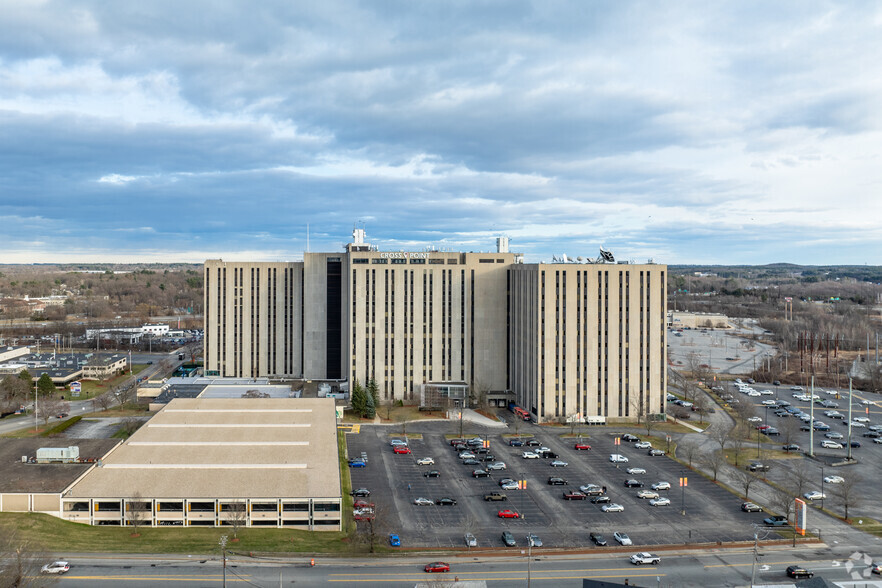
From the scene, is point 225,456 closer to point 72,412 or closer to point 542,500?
point 542,500

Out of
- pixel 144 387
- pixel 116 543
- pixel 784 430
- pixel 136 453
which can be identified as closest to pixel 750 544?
pixel 784 430

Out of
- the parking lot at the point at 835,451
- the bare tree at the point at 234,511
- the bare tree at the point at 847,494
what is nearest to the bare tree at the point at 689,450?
the parking lot at the point at 835,451

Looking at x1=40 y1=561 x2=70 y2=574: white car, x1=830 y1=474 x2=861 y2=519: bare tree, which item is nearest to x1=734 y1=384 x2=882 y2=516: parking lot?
x1=830 y1=474 x2=861 y2=519: bare tree

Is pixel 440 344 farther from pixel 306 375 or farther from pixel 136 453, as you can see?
pixel 136 453

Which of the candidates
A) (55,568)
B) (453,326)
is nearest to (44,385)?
(55,568)

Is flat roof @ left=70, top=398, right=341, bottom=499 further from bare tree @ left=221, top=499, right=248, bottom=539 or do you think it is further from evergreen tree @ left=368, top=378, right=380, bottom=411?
evergreen tree @ left=368, top=378, right=380, bottom=411
